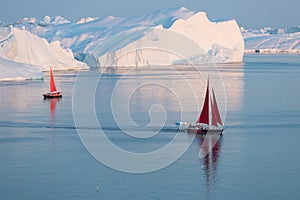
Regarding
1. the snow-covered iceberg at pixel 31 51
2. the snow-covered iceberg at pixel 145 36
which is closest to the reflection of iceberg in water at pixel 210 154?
the snow-covered iceberg at pixel 31 51

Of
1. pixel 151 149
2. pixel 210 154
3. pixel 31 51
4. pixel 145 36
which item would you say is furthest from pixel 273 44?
pixel 210 154

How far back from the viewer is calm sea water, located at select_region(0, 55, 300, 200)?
10.8 m

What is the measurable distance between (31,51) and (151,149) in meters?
24.7

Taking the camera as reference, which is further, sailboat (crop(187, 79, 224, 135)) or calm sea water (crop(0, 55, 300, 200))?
sailboat (crop(187, 79, 224, 135))

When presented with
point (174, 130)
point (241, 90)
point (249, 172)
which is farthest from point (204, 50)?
point (249, 172)

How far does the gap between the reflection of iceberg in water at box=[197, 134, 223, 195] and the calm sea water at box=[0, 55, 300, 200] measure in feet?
0.06

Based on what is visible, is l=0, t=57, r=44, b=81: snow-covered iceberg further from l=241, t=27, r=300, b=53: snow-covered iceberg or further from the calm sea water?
l=241, t=27, r=300, b=53: snow-covered iceberg

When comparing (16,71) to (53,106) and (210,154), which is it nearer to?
(53,106)

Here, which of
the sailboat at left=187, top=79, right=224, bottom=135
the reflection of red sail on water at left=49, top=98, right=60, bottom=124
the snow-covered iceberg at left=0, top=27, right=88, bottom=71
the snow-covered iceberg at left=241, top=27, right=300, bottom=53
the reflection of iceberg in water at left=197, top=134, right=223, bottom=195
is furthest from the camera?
the snow-covered iceberg at left=241, top=27, right=300, bottom=53

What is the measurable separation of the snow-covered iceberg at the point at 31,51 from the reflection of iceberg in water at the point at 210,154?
20588mm

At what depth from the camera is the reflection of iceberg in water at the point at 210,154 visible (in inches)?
455

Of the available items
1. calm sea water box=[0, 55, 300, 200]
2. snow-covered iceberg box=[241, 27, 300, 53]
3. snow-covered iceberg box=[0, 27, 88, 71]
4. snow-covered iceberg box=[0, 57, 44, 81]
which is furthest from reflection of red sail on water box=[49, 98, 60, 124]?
snow-covered iceberg box=[241, 27, 300, 53]

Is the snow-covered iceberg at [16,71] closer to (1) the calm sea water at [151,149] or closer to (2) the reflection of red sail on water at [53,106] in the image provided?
(2) the reflection of red sail on water at [53,106]

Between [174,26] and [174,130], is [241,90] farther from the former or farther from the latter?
[174,26]
